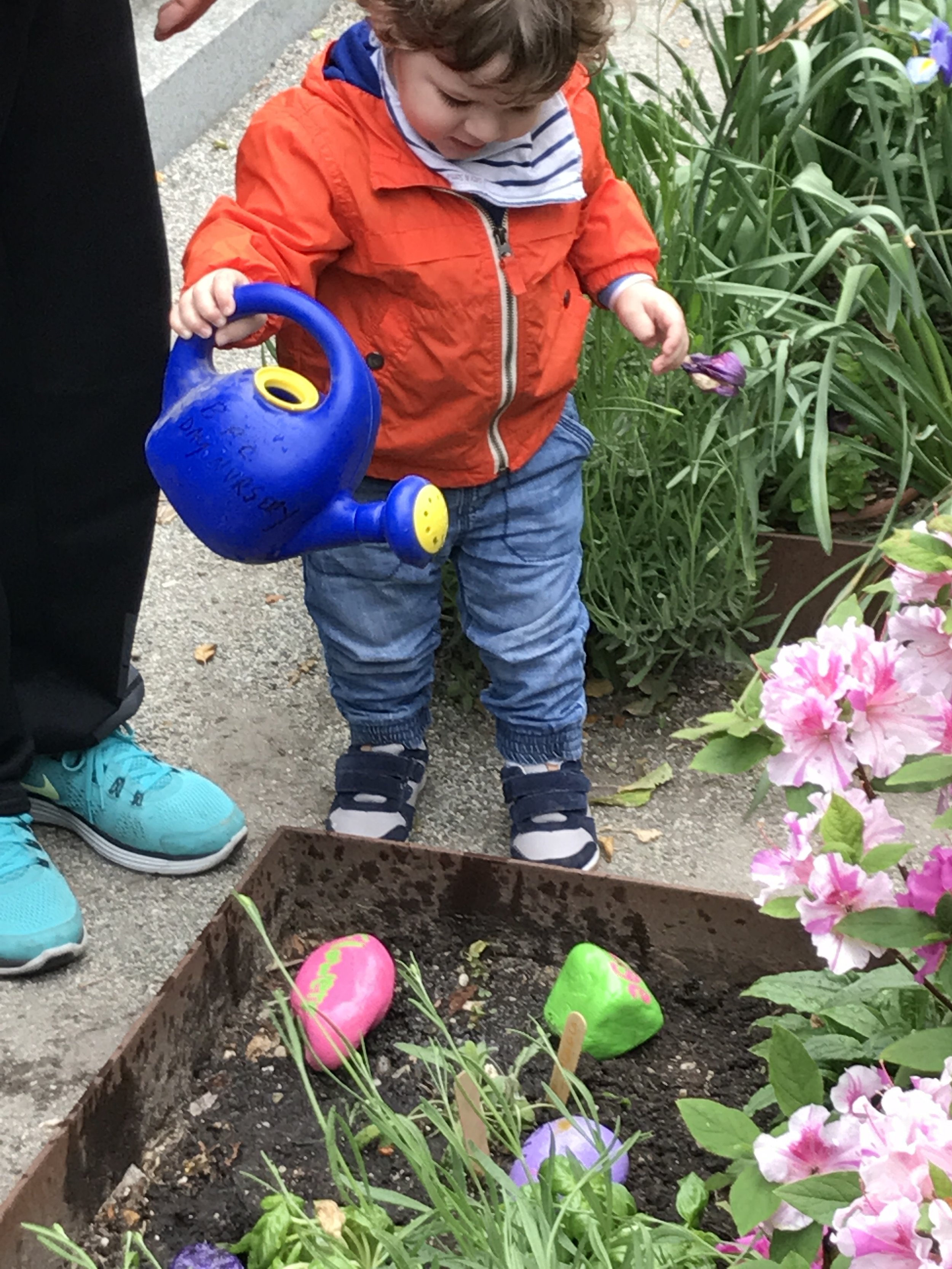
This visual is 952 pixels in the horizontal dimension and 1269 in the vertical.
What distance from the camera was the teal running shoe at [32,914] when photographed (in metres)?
1.86

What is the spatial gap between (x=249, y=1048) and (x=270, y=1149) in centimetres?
15

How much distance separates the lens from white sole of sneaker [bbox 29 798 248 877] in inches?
Result: 80.7

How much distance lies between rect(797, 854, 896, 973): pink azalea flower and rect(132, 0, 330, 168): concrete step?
341cm

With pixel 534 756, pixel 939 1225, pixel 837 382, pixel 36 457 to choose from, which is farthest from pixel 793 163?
pixel 939 1225

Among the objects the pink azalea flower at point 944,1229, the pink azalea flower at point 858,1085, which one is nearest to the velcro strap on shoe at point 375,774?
the pink azalea flower at point 858,1085

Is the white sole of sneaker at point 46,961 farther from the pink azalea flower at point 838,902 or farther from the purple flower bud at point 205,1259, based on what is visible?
the pink azalea flower at point 838,902

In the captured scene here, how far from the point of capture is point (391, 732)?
2.10 meters

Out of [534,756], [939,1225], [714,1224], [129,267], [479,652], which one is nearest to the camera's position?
[939,1225]

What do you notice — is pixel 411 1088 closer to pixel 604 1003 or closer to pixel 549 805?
pixel 604 1003

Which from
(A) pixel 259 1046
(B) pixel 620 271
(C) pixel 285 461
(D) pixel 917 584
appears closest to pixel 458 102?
(B) pixel 620 271

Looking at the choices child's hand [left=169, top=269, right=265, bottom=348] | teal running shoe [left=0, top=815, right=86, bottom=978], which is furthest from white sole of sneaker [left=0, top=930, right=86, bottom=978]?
child's hand [left=169, top=269, right=265, bottom=348]

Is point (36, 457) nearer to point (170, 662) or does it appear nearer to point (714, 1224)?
point (170, 662)

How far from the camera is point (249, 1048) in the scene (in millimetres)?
1681

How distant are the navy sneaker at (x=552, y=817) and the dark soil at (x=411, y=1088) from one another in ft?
0.80
